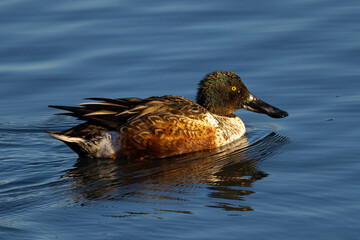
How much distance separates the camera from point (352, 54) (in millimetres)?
12406

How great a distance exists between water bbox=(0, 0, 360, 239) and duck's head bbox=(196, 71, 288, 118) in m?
0.30

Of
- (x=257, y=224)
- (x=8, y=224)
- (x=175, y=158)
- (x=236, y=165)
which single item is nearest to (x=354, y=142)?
(x=236, y=165)

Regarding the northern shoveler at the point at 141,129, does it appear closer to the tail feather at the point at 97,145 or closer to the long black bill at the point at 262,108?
the tail feather at the point at 97,145

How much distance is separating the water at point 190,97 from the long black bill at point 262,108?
193mm

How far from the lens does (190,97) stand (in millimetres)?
11359

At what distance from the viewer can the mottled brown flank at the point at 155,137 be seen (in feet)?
30.7

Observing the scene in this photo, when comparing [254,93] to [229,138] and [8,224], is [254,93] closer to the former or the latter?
[229,138]

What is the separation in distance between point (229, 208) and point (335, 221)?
3.30 ft

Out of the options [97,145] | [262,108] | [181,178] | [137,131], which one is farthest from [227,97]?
[181,178]

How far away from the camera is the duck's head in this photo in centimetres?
1034

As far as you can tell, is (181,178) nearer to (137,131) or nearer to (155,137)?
(155,137)

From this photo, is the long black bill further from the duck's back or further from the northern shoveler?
the duck's back

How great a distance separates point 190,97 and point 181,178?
317 centimetres

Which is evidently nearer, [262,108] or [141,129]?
[141,129]
